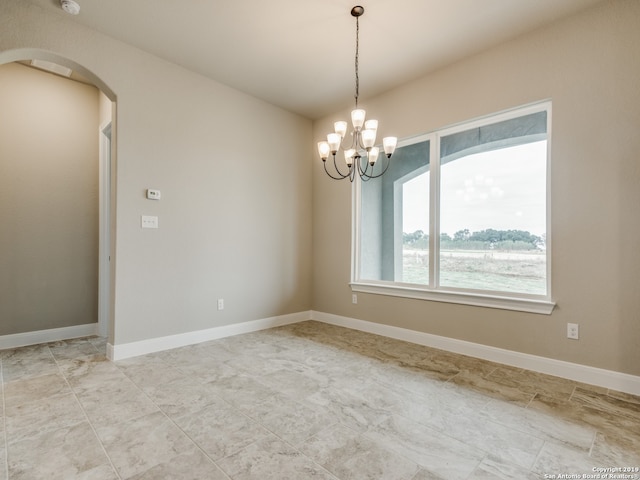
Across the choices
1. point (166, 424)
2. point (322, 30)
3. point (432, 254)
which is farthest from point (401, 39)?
point (166, 424)

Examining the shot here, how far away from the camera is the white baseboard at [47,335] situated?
3385mm

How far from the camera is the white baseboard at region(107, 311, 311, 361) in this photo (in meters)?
3.06

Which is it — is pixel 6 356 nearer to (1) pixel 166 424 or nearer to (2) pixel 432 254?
(1) pixel 166 424

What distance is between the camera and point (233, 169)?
396cm

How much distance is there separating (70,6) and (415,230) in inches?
149

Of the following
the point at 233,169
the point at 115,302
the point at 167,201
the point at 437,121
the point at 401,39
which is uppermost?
the point at 401,39

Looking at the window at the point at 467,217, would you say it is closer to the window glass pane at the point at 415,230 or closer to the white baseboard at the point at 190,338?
the window glass pane at the point at 415,230

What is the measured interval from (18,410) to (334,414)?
2036 millimetres

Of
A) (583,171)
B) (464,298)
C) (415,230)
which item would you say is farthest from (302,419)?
(583,171)

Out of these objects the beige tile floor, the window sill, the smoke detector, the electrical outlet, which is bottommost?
the beige tile floor

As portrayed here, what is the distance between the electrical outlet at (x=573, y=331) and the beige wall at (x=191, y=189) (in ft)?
10.3

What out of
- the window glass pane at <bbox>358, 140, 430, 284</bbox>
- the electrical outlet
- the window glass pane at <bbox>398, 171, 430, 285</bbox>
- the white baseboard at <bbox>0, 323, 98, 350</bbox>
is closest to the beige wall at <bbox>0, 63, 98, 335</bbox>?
the white baseboard at <bbox>0, 323, 98, 350</bbox>

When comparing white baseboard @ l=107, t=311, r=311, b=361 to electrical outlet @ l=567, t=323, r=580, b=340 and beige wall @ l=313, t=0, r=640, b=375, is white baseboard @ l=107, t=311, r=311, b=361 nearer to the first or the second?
beige wall @ l=313, t=0, r=640, b=375

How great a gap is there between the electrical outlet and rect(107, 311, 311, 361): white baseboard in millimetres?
3124
